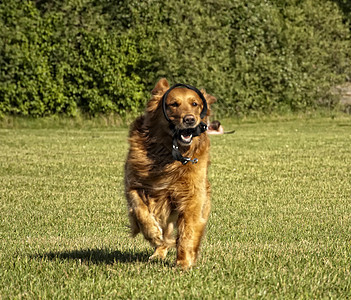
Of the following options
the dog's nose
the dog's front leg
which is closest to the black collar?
the dog's nose

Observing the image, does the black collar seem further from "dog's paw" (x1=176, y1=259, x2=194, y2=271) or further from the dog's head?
"dog's paw" (x1=176, y1=259, x2=194, y2=271)

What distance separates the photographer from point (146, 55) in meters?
26.9

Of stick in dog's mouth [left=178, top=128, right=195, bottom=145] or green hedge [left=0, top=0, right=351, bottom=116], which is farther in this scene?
green hedge [left=0, top=0, right=351, bottom=116]

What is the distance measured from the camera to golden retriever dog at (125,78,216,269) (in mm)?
5020

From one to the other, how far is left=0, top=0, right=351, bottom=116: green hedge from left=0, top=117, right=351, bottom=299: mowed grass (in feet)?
26.2

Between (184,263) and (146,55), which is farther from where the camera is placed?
(146,55)

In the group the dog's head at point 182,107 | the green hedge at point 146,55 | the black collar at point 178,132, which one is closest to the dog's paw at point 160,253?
the black collar at point 178,132

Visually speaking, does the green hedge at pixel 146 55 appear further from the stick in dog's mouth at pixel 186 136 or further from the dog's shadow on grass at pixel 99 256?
the stick in dog's mouth at pixel 186 136

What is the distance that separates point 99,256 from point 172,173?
1.16 metres

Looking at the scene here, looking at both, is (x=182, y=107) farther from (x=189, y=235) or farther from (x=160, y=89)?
(x=189, y=235)

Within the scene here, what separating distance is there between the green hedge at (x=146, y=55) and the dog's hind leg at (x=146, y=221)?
21119mm

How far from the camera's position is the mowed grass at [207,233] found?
171 inches

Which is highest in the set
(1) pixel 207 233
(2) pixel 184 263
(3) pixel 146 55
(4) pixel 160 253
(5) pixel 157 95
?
(3) pixel 146 55

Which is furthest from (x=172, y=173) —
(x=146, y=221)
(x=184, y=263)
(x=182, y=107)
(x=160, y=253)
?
(x=160, y=253)
